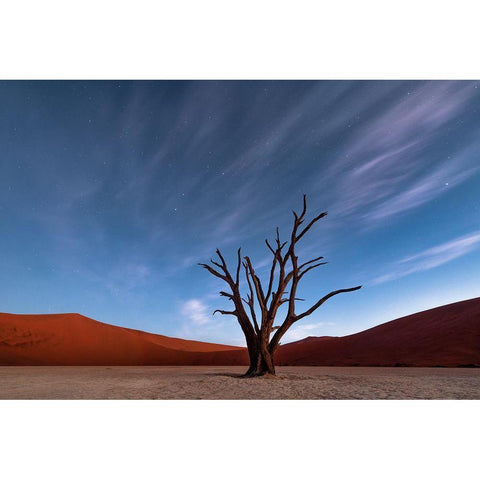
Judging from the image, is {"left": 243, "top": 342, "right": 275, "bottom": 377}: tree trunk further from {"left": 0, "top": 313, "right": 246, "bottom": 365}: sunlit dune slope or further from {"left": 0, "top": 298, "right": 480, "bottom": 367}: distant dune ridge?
{"left": 0, "top": 313, "right": 246, "bottom": 365}: sunlit dune slope

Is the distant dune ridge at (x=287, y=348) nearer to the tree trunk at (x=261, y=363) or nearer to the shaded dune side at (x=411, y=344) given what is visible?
the shaded dune side at (x=411, y=344)

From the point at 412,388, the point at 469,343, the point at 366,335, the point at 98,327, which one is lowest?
the point at 412,388

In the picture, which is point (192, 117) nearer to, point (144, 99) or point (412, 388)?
point (144, 99)

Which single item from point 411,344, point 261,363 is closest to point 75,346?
point 261,363

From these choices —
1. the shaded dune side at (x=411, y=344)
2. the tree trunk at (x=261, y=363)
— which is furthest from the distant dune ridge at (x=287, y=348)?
the tree trunk at (x=261, y=363)

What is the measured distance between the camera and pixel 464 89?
8.46 metres

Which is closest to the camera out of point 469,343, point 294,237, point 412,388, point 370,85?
point 412,388

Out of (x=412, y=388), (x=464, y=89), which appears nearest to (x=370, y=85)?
(x=464, y=89)

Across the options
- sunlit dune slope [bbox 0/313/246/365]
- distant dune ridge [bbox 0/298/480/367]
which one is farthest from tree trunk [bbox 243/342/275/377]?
sunlit dune slope [bbox 0/313/246/365]

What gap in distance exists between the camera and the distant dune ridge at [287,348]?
1723 cm

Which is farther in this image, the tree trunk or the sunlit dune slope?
the sunlit dune slope

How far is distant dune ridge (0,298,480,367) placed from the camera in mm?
17234

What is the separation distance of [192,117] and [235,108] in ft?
3.73

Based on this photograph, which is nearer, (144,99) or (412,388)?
(412,388)
